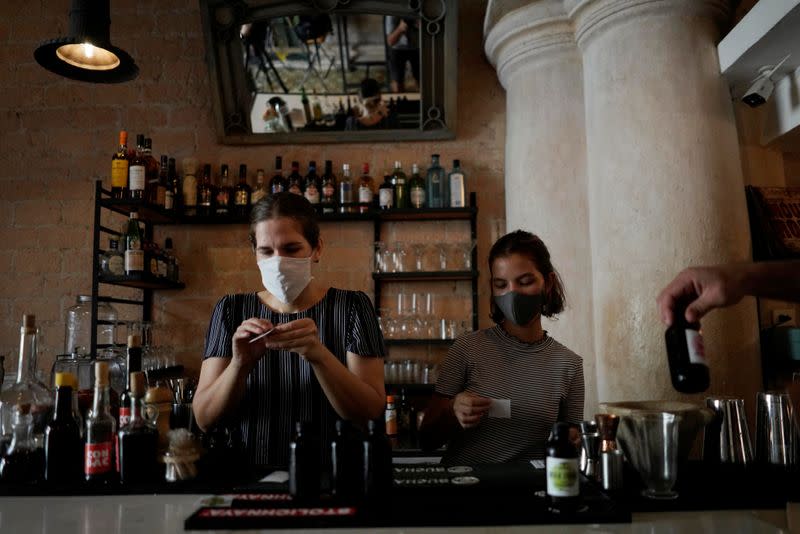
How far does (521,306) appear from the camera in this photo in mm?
1868

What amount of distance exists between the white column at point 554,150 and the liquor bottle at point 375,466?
2014 millimetres

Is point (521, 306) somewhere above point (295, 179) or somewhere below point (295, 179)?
below

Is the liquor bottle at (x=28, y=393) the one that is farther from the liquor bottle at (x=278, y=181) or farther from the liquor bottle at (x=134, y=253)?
the liquor bottle at (x=278, y=181)

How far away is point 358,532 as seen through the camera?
41.9 inches

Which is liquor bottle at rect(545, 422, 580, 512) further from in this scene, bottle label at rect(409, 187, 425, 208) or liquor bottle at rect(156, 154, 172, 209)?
liquor bottle at rect(156, 154, 172, 209)

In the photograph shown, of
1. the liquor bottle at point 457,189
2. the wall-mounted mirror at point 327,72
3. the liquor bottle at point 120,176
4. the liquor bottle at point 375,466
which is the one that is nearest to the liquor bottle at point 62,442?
the liquor bottle at point 375,466

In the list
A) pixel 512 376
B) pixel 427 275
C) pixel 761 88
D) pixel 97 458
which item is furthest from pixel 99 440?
pixel 761 88

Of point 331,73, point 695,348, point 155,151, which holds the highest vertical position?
point 331,73

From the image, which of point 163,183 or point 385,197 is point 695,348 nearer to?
point 385,197

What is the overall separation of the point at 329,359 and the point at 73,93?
3.36 metres

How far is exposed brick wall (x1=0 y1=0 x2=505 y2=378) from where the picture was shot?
3.76m

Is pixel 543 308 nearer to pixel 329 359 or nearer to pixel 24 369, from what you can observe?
pixel 329 359

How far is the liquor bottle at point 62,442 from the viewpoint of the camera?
4.59 ft

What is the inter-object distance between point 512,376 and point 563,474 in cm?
74
